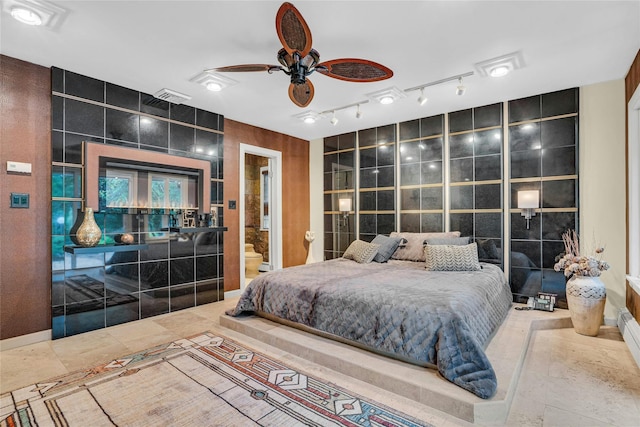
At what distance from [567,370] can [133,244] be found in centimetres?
413

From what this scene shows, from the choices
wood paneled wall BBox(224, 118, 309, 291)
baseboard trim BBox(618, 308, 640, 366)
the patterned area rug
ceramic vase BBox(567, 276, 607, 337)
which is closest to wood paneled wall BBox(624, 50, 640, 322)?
baseboard trim BBox(618, 308, 640, 366)

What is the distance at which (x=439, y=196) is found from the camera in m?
4.55

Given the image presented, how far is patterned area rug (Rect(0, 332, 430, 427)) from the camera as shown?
187cm

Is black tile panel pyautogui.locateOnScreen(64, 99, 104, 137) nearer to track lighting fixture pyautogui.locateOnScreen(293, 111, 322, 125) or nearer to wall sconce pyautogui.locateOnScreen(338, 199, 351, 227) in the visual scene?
track lighting fixture pyautogui.locateOnScreen(293, 111, 322, 125)

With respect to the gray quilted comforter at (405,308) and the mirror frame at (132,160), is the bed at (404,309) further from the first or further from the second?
the mirror frame at (132,160)

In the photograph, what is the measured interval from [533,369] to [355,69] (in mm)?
2613

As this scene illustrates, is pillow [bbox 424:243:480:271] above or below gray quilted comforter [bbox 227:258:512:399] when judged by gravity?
above

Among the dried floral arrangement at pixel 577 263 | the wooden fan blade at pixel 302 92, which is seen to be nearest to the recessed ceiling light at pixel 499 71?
the wooden fan blade at pixel 302 92

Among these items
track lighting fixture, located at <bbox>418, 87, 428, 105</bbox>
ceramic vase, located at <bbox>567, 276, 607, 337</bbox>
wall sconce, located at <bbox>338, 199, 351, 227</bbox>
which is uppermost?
track lighting fixture, located at <bbox>418, 87, 428, 105</bbox>

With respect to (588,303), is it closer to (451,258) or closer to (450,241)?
(451,258)

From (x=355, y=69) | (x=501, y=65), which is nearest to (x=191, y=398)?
(x=355, y=69)

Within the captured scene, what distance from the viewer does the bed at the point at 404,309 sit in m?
2.05

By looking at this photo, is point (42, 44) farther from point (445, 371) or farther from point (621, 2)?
point (621, 2)

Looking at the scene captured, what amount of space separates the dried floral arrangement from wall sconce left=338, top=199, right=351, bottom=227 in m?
2.90
